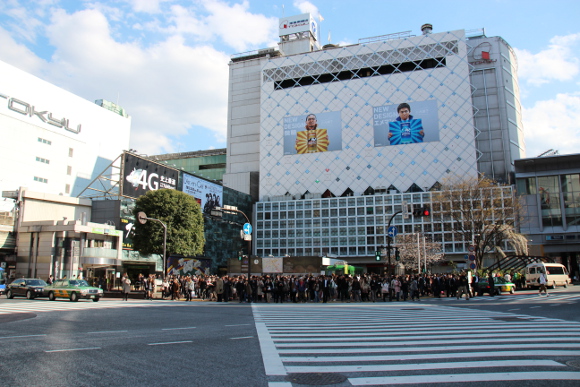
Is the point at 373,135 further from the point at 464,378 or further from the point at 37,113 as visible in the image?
the point at 464,378

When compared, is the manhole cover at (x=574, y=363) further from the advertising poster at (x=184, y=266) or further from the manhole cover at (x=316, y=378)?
the advertising poster at (x=184, y=266)

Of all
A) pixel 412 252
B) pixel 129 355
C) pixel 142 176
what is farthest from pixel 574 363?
pixel 412 252

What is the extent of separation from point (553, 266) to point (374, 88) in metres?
46.9

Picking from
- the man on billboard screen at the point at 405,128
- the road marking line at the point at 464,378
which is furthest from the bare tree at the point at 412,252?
the road marking line at the point at 464,378

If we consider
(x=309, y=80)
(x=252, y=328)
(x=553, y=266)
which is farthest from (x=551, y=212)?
(x=252, y=328)

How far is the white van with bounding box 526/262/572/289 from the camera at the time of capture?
36812 mm

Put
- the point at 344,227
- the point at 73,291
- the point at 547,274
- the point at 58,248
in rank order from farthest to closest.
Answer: the point at 344,227 < the point at 58,248 < the point at 547,274 < the point at 73,291

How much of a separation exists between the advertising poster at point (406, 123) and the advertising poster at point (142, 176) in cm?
3686

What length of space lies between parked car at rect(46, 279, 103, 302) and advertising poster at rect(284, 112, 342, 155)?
55873 millimetres

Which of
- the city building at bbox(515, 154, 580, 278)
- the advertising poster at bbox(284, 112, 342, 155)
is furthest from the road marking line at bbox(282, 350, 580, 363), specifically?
the advertising poster at bbox(284, 112, 342, 155)

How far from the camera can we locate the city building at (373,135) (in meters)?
72.6

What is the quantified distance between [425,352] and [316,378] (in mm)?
2766

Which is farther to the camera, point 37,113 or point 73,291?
point 37,113

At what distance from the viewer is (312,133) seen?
79.6m
